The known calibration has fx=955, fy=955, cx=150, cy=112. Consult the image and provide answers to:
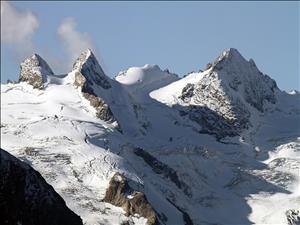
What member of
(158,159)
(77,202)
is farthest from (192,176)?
(77,202)

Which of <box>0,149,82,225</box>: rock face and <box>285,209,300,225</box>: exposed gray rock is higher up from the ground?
<box>285,209,300,225</box>: exposed gray rock

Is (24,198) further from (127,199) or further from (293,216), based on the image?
(293,216)

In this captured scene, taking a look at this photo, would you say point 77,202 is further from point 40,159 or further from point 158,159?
point 158,159

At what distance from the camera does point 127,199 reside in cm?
15388

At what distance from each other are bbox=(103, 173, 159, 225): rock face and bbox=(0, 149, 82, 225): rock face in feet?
279

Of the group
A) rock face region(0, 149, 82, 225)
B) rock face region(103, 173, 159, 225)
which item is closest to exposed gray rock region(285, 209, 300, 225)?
rock face region(103, 173, 159, 225)

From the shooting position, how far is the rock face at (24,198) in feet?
193

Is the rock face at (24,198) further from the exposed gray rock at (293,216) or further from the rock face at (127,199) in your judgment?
the exposed gray rock at (293,216)

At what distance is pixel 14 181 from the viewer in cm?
5969

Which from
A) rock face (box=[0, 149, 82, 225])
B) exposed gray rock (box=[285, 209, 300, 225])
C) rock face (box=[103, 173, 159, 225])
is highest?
exposed gray rock (box=[285, 209, 300, 225])

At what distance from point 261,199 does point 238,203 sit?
4.58 m

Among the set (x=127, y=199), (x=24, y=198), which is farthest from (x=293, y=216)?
(x=24, y=198)

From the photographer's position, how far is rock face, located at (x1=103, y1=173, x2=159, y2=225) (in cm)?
14938

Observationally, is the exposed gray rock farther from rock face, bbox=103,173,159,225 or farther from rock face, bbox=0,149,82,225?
rock face, bbox=0,149,82,225
